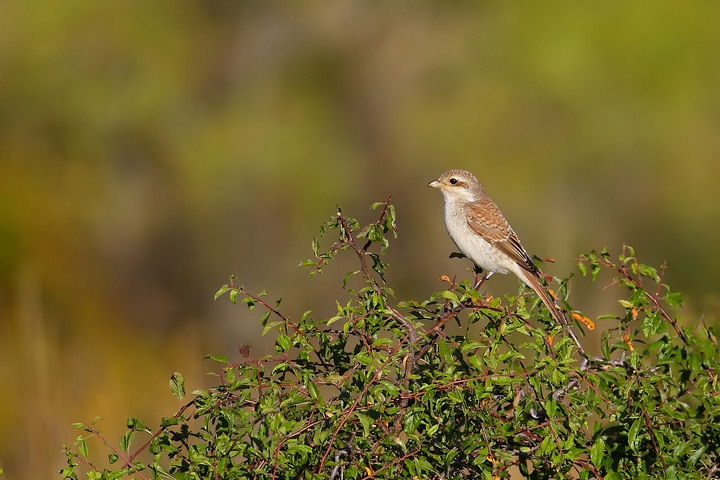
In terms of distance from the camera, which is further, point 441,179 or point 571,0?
point 571,0

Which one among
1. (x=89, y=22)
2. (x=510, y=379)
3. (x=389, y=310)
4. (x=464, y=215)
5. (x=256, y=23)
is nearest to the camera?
(x=510, y=379)

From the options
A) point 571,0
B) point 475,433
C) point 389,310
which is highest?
point 571,0

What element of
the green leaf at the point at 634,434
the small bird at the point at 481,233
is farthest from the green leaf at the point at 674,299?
the small bird at the point at 481,233

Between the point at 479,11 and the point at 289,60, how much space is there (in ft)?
7.74

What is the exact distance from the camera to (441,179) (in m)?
6.43

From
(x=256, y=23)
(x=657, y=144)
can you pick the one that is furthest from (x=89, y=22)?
(x=657, y=144)

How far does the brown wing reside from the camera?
19.1 ft

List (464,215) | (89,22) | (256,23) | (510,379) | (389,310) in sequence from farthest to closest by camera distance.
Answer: (256,23), (89,22), (464,215), (389,310), (510,379)

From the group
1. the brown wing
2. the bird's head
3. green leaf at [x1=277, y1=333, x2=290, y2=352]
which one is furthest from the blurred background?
green leaf at [x1=277, y1=333, x2=290, y2=352]

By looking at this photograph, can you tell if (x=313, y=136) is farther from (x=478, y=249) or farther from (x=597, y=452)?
(x=597, y=452)

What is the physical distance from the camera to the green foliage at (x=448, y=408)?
3.09m

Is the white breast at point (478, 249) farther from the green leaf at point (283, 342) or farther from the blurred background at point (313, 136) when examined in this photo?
the blurred background at point (313, 136)

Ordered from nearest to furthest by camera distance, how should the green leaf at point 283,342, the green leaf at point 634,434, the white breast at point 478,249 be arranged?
the green leaf at point 634,434 → the green leaf at point 283,342 → the white breast at point 478,249

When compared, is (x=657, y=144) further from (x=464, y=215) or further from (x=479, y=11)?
(x=464, y=215)
